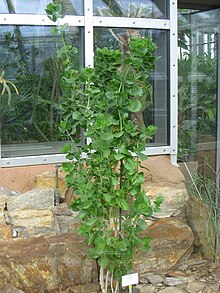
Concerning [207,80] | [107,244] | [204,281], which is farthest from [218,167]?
[107,244]

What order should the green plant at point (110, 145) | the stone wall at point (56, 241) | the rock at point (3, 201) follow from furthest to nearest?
the rock at point (3, 201)
the stone wall at point (56, 241)
the green plant at point (110, 145)

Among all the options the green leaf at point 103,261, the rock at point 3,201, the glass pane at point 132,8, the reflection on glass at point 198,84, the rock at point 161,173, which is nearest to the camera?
the green leaf at point 103,261

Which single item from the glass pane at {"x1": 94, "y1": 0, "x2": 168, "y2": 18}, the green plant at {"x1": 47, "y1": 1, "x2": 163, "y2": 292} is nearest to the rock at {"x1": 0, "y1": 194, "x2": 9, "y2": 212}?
the green plant at {"x1": 47, "y1": 1, "x2": 163, "y2": 292}

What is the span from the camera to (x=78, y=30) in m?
4.07

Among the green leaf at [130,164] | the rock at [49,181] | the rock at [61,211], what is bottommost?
the rock at [61,211]

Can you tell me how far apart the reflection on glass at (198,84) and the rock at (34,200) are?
1.87m

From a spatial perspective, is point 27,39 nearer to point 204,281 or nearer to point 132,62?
point 132,62

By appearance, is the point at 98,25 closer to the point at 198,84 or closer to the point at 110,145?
the point at 110,145

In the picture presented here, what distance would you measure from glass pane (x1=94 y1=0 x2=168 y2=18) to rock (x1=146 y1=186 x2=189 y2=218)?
4.60ft

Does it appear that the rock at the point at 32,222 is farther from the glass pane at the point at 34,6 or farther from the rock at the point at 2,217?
the glass pane at the point at 34,6

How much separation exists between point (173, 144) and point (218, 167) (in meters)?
1.23

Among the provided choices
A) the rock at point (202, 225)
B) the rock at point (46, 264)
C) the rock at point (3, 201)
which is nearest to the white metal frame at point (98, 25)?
the rock at point (3, 201)

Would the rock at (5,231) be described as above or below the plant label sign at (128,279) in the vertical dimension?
above

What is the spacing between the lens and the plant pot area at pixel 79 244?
3.30 metres
